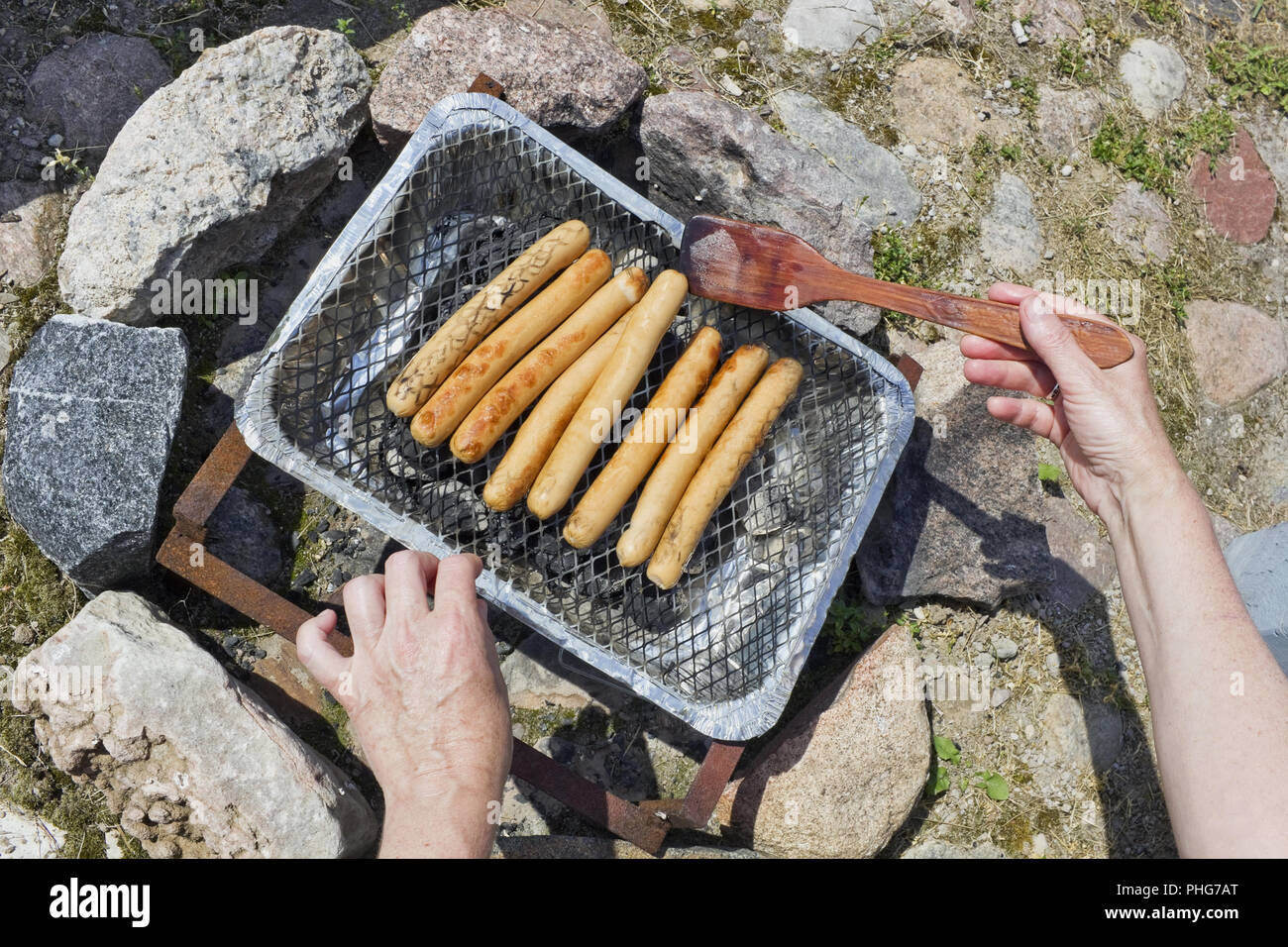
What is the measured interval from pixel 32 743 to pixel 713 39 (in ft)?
18.4

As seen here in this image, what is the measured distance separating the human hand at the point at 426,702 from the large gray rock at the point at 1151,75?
18.7ft

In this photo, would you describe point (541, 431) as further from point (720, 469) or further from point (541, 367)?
point (720, 469)

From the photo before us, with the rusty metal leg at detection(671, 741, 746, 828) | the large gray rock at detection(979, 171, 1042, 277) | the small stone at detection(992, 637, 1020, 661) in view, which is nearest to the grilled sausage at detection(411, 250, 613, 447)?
the rusty metal leg at detection(671, 741, 746, 828)

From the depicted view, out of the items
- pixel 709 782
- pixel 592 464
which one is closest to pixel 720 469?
pixel 592 464

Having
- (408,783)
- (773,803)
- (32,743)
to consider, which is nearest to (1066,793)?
(773,803)

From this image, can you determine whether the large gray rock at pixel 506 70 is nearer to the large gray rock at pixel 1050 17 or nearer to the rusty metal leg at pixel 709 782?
the large gray rock at pixel 1050 17

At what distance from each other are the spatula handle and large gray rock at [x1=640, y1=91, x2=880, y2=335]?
1.30m

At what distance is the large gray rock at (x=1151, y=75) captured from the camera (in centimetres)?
610

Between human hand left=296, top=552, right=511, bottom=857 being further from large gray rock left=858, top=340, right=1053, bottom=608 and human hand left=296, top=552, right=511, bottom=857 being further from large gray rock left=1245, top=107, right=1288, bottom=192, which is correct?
large gray rock left=1245, top=107, right=1288, bottom=192

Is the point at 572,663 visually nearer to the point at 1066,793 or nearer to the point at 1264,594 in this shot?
the point at 1066,793

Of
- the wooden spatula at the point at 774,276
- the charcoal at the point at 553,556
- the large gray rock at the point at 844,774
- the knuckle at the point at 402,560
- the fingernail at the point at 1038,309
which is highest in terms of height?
the fingernail at the point at 1038,309

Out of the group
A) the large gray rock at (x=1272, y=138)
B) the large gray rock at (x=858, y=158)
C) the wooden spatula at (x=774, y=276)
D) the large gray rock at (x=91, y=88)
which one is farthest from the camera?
the large gray rock at (x=1272, y=138)

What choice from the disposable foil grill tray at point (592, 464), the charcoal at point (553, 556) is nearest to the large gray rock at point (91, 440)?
the disposable foil grill tray at point (592, 464)

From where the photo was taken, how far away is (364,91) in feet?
16.5
